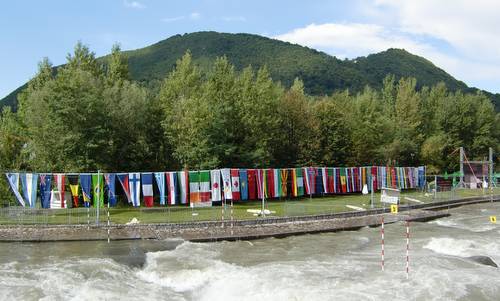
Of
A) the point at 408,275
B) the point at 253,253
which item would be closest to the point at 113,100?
the point at 253,253

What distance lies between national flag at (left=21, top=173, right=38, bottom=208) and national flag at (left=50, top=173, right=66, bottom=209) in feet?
4.20

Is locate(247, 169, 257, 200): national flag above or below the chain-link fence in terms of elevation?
above

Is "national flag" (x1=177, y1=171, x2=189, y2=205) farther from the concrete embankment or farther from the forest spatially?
the concrete embankment

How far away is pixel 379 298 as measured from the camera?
1716 centimetres

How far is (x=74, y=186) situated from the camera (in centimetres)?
3506

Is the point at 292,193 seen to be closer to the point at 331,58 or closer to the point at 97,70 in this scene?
the point at 97,70

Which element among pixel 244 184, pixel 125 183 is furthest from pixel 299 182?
pixel 125 183

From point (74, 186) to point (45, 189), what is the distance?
1.86 metres

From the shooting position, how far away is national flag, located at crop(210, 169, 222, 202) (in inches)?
1532

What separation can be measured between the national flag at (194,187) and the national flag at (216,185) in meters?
1.15

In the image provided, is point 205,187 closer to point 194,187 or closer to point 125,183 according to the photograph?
point 194,187

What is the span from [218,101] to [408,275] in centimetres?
3210

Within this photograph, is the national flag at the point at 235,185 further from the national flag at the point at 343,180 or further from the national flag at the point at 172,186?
the national flag at the point at 343,180

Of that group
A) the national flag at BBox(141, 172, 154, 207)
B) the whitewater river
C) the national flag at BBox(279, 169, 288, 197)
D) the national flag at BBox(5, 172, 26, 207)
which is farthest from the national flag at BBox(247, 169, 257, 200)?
the national flag at BBox(5, 172, 26, 207)
